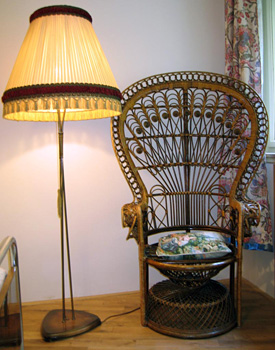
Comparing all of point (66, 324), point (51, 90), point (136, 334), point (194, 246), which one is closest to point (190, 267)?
point (194, 246)

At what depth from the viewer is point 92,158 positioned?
2344mm

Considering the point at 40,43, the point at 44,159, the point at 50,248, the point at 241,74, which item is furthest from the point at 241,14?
the point at 50,248

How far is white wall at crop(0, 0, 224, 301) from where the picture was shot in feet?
7.39

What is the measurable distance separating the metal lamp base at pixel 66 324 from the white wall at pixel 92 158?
320 mm

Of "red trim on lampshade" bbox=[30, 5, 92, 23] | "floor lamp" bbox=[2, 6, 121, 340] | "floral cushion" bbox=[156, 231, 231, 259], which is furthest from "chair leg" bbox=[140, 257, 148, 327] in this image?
"red trim on lampshade" bbox=[30, 5, 92, 23]

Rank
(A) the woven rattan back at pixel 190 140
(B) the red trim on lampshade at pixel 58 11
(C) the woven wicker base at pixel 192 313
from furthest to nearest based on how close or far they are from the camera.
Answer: (A) the woven rattan back at pixel 190 140 < (C) the woven wicker base at pixel 192 313 < (B) the red trim on lampshade at pixel 58 11

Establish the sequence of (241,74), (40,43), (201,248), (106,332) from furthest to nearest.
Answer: (241,74)
(106,332)
(201,248)
(40,43)

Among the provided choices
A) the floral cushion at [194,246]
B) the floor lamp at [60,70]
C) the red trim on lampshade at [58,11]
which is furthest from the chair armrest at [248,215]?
the red trim on lampshade at [58,11]

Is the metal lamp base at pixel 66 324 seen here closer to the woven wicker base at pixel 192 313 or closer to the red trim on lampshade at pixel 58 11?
the woven wicker base at pixel 192 313

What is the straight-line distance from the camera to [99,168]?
2357 millimetres

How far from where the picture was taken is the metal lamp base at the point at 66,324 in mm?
1855

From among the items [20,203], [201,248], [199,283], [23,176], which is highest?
[23,176]

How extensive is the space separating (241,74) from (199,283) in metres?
1.13

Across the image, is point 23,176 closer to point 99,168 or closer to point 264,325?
point 99,168
